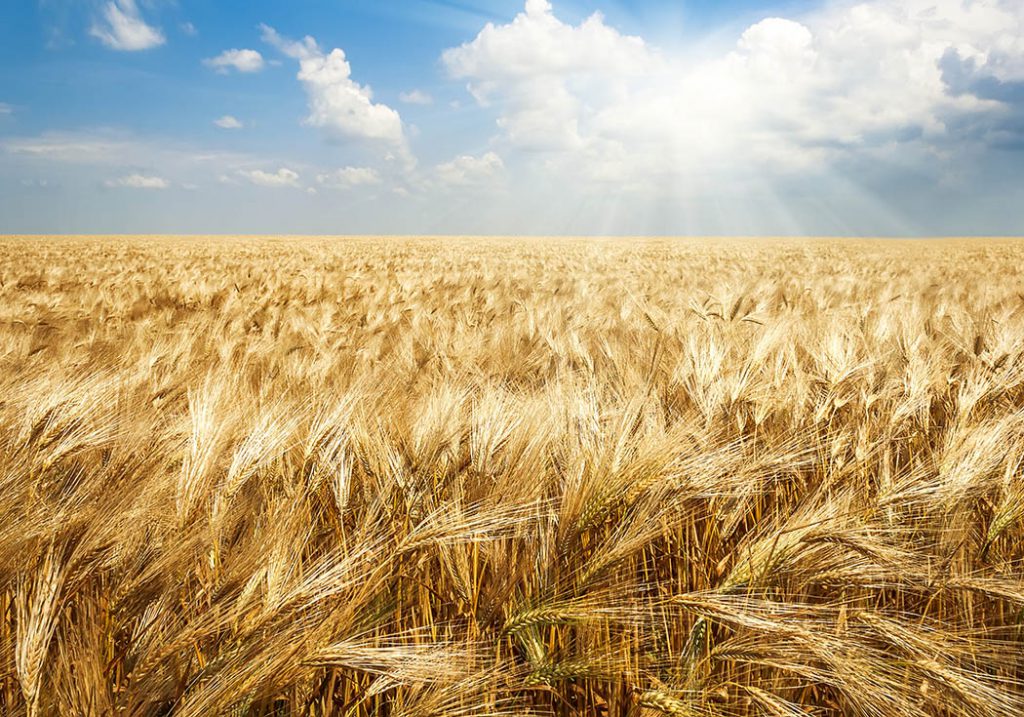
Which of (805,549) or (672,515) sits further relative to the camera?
(672,515)

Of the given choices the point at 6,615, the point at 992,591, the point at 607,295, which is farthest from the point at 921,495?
the point at 607,295

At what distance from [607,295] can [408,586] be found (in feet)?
16.8

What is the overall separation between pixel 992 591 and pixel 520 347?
2.04 meters

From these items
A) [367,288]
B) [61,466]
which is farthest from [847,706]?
[367,288]

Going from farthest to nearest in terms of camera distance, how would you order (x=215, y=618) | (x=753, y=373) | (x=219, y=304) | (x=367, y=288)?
(x=367, y=288) < (x=219, y=304) < (x=753, y=373) < (x=215, y=618)

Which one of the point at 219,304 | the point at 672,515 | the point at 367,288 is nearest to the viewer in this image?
the point at 672,515

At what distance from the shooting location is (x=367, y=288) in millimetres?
6887

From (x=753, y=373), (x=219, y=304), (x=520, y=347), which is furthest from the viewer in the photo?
(x=219, y=304)

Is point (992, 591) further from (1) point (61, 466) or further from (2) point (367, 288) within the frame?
(2) point (367, 288)

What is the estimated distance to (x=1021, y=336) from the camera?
2.51 metres

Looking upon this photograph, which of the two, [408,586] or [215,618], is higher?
[215,618]

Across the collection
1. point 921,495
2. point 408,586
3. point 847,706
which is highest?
point 921,495

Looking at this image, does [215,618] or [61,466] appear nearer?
[215,618]

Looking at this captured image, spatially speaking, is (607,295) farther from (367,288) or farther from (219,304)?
(219,304)
